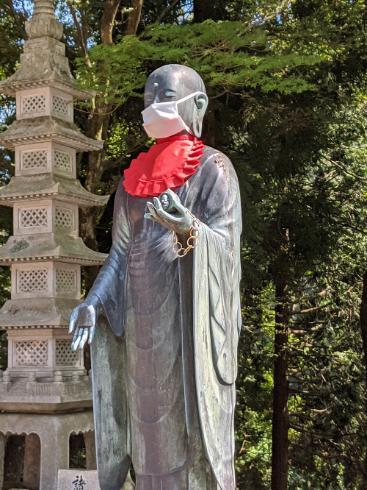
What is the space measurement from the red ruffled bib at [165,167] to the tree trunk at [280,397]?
37.6 feet

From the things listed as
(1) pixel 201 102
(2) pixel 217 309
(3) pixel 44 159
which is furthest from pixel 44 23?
(2) pixel 217 309

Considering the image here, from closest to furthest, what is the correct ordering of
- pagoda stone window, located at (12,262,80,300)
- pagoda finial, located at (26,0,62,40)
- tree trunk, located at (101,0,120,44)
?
pagoda stone window, located at (12,262,80,300)
pagoda finial, located at (26,0,62,40)
tree trunk, located at (101,0,120,44)

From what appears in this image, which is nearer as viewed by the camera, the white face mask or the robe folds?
the robe folds

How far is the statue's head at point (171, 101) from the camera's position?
3977mm

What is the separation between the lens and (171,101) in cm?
399

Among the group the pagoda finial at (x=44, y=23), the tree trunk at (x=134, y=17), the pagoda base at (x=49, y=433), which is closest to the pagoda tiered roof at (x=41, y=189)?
the pagoda finial at (x=44, y=23)

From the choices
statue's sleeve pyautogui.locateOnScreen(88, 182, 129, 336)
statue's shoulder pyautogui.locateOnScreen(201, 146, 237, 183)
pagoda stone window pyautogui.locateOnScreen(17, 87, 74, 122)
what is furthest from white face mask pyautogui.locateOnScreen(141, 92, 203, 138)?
pagoda stone window pyautogui.locateOnScreen(17, 87, 74, 122)

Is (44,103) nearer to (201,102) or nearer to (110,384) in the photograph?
(201,102)

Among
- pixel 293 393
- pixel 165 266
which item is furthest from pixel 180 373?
pixel 293 393

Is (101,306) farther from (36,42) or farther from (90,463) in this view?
(36,42)

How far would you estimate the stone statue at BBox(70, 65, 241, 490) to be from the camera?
12.1ft

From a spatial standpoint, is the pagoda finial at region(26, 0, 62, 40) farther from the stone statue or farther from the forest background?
the stone statue

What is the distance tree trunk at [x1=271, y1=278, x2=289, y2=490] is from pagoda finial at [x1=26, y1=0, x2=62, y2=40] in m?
7.23

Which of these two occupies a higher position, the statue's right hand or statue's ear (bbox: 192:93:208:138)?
statue's ear (bbox: 192:93:208:138)
